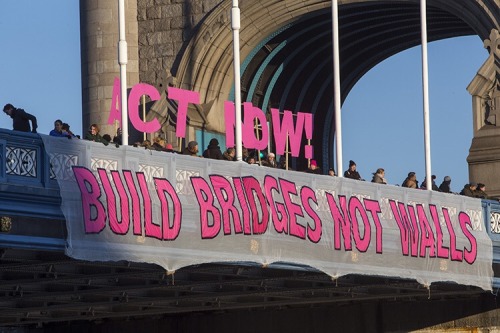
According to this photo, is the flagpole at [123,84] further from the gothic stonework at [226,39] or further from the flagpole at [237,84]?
the gothic stonework at [226,39]

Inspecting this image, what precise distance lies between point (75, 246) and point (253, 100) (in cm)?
2825

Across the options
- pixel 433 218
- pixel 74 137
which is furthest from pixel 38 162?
pixel 433 218

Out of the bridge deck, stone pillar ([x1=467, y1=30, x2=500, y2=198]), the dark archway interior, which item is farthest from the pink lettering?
the dark archway interior

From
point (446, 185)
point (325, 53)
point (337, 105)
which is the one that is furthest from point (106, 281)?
point (325, 53)

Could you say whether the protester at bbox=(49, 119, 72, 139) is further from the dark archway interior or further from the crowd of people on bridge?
the dark archway interior

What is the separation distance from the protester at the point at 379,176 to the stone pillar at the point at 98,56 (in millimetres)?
13502

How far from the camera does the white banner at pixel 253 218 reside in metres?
30.0

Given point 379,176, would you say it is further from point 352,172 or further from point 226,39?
point 226,39

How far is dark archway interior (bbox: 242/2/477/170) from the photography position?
54.6 m

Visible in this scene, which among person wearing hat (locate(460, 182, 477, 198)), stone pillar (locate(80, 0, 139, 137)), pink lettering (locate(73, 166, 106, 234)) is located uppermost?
stone pillar (locate(80, 0, 139, 137))

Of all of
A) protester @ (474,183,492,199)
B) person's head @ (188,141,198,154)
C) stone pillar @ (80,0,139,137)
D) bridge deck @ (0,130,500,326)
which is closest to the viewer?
bridge deck @ (0,130,500,326)

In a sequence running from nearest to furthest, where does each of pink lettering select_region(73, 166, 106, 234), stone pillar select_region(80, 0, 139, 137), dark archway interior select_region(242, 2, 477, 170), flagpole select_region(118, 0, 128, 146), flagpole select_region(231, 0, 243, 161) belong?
1. pink lettering select_region(73, 166, 106, 234)
2. flagpole select_region(118, 0, 128, 146)
3. flagpole select_region(231, 0, 243, 161)
4. stone pillar select_region(80, 0, 139, 137)
5. dark archway interior select_region(242, 2, 477, 170)

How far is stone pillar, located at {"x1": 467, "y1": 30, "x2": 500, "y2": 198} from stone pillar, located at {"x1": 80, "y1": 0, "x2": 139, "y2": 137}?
38.3ft

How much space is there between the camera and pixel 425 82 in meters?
45.6
